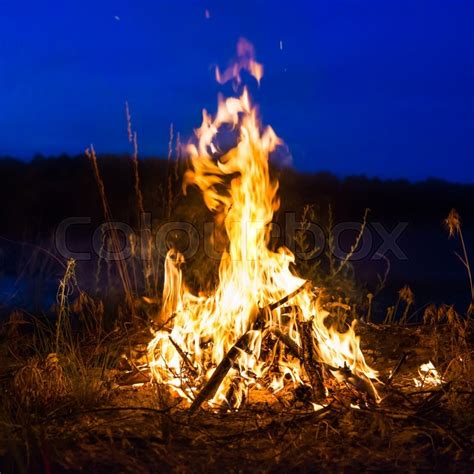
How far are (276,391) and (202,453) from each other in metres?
1.09

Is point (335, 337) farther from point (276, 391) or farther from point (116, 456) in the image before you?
point (116, 456)

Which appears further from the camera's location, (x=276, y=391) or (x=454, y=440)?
(x=276, y=391)

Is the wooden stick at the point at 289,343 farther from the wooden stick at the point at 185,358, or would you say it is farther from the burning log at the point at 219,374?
the wooden stick at the point at 185,358

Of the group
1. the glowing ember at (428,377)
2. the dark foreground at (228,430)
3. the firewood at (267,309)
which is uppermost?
the firewood at (267,309)

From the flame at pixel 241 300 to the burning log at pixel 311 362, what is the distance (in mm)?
74

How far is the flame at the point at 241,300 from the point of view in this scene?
13.8 feet

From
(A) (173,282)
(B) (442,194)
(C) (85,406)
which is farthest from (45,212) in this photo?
(C) (85,406)

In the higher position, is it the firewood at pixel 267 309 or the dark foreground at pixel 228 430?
the firewood at pixel 267 309

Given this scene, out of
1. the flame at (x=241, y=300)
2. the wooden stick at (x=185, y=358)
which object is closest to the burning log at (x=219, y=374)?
the flame at (x=241, y=300)

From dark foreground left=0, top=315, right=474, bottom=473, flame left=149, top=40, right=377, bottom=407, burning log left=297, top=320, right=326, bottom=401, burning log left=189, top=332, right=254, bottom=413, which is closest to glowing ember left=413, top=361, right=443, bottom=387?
dark foreground left=0, top=315, right=474, bottom=473

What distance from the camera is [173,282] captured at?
5.05m

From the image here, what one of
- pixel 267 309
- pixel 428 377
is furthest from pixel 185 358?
pixel 428 377

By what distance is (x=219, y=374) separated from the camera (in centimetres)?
388

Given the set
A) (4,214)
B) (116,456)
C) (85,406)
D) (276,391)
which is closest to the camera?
(116,456)
